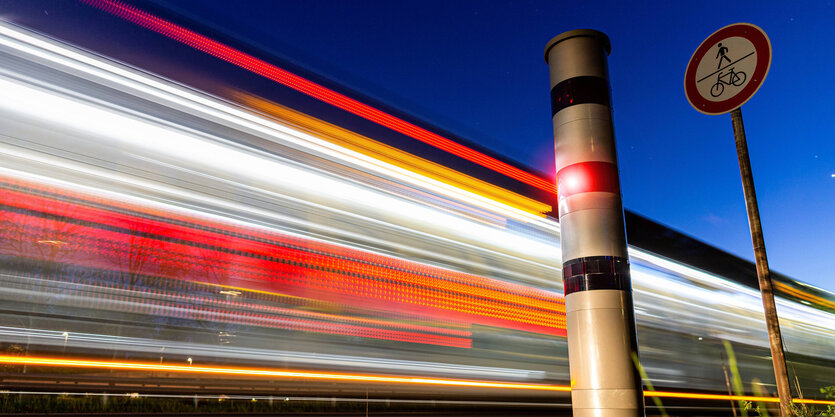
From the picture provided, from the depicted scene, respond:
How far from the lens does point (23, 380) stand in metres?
2.17

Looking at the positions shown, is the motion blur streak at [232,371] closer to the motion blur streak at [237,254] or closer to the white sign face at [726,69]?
the motion blur streak at [237,254]

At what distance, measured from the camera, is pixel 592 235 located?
341 centimetres

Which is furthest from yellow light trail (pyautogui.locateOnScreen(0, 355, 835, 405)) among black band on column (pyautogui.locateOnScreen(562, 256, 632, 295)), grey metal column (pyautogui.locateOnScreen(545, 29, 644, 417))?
black band on column (pyautogui.locateOnScreen(562, 256, 632, 295))

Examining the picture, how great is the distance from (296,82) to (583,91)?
1878mm

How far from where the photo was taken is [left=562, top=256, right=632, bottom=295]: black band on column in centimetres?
335

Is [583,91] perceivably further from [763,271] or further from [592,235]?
[763,271]

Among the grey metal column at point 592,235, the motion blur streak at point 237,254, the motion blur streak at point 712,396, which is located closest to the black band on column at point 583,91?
the grey metal column at point 592,235

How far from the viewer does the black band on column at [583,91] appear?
3.63 m

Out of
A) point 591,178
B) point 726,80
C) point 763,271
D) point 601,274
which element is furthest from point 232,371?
point 726,80

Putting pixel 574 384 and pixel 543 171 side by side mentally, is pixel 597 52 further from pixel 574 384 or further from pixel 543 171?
pixel 574 384

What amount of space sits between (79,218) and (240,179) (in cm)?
79

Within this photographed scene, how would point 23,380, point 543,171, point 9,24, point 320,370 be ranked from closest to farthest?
point 23,380 → point 9,24 → point 320,370 → point 543,171

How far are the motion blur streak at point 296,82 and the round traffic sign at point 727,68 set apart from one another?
144 centimetres

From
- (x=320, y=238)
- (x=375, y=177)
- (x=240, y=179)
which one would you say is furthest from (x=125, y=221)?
(x=375, y=177)
